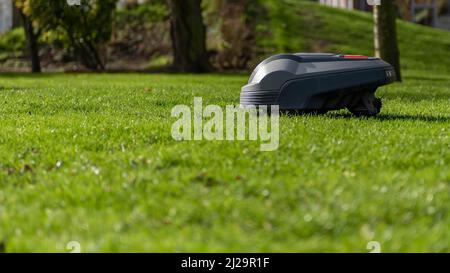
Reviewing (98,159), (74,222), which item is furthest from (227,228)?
(98,159)

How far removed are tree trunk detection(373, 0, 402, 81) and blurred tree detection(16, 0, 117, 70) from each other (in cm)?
1250

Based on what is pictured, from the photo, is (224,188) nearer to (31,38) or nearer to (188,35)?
(188,35)

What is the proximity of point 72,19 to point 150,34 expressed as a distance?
7.43 meters

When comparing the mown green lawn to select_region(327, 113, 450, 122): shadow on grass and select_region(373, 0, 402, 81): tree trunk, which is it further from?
select_region(373, 0, 402, 81): tree trunk

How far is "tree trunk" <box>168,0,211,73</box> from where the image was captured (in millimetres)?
25922

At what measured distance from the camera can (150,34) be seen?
114 ft

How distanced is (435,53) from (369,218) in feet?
88.8

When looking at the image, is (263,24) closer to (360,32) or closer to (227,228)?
(360,32)

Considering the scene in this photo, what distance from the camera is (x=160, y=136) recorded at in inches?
295

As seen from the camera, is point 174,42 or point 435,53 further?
point 435,53

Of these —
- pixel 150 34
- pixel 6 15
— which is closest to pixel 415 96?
pixel 150 34

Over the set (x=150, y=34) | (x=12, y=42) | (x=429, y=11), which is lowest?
(x=12, y=42)
